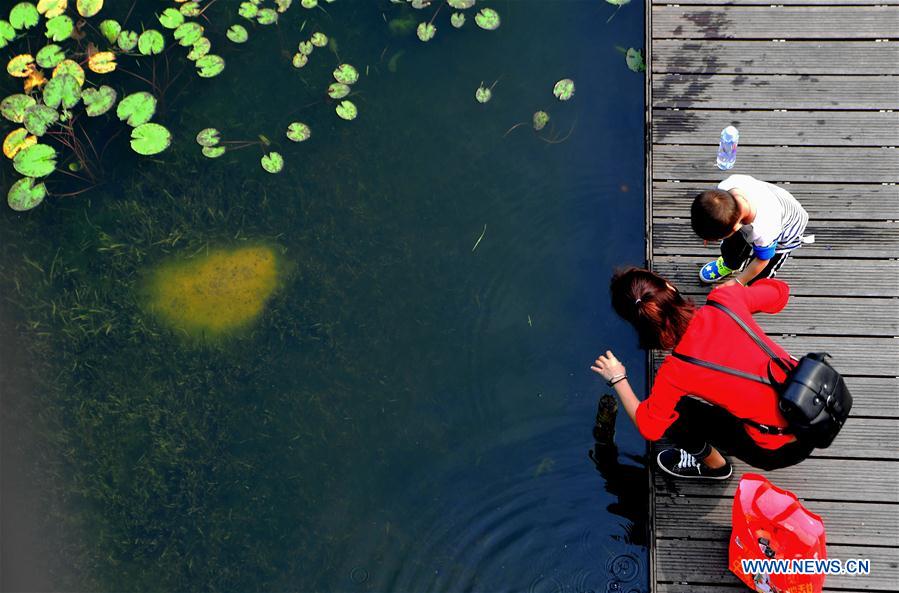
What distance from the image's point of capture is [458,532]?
3.16 meters

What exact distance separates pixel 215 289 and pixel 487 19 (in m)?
2.20

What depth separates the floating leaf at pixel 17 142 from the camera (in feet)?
11.7

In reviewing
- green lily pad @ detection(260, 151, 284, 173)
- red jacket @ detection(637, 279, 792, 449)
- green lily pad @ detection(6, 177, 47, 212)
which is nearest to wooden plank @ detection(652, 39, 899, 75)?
red jacket @ detection(637, 279, 792, 449)

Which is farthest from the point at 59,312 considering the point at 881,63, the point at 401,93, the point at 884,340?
the point at 881,63

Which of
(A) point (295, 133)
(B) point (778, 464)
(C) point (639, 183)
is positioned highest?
(C) point (639, 183)

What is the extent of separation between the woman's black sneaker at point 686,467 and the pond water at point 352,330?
0.16 metres

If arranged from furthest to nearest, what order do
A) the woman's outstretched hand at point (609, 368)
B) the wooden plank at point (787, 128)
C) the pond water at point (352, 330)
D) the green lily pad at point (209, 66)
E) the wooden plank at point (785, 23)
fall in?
1. the green lily pad at point (209, 66)
2. the wooden plank at point (785, 23)
3. the wooden plank at point (787, 128)
4. the pond water at point (352, 330)
5. the woman's outstretched hand at point (609, 368)

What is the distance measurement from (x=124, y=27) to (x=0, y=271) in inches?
62.2

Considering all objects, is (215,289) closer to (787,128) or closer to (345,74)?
(345,74)

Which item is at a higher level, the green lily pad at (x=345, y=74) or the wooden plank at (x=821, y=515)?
the wooden plank at (x=821, y=515)

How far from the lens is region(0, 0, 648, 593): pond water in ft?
10.5

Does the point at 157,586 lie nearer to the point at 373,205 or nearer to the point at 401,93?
the point at 373,205

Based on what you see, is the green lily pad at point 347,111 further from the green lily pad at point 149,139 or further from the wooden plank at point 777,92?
the wooden plank at point 777,92

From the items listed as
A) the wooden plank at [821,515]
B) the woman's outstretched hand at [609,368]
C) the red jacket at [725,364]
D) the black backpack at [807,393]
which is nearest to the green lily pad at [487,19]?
the woman's outstretched hand at [609,368]
